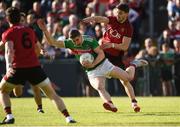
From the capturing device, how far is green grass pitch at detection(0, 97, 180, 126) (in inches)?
521

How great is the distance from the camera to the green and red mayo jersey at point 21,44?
1278cm

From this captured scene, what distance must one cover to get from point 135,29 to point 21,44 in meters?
12.9

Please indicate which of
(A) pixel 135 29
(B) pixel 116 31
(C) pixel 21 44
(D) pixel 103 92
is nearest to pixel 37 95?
(D) pixel 103 92

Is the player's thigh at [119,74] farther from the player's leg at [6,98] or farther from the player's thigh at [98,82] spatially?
the player's leg at [6,98]

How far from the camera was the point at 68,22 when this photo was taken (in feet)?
83.0

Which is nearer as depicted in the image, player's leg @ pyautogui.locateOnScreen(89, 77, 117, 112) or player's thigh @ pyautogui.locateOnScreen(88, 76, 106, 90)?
player's leg @ pyautogui.locateOnScreen(89, 77, 117, 112)

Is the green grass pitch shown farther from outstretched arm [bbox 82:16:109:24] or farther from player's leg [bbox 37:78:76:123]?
outstretched arm [bbox 82:16:109:24]

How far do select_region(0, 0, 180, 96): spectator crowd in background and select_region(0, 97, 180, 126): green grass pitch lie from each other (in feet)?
13.4

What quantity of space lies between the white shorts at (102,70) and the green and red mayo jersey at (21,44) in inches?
109

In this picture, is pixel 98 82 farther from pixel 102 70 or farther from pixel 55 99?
pixel 55 99

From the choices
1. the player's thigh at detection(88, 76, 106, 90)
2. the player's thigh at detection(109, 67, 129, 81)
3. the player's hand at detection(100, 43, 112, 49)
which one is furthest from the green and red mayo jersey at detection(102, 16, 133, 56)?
the player's thigh at detection(88, 76, 106, 90)

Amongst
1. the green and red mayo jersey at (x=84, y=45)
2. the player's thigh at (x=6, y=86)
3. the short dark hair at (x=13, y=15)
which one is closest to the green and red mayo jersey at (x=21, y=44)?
the short dark hair at (x=13, y=15)

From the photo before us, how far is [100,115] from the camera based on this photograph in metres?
15.2

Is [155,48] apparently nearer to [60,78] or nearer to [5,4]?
[60,78]
